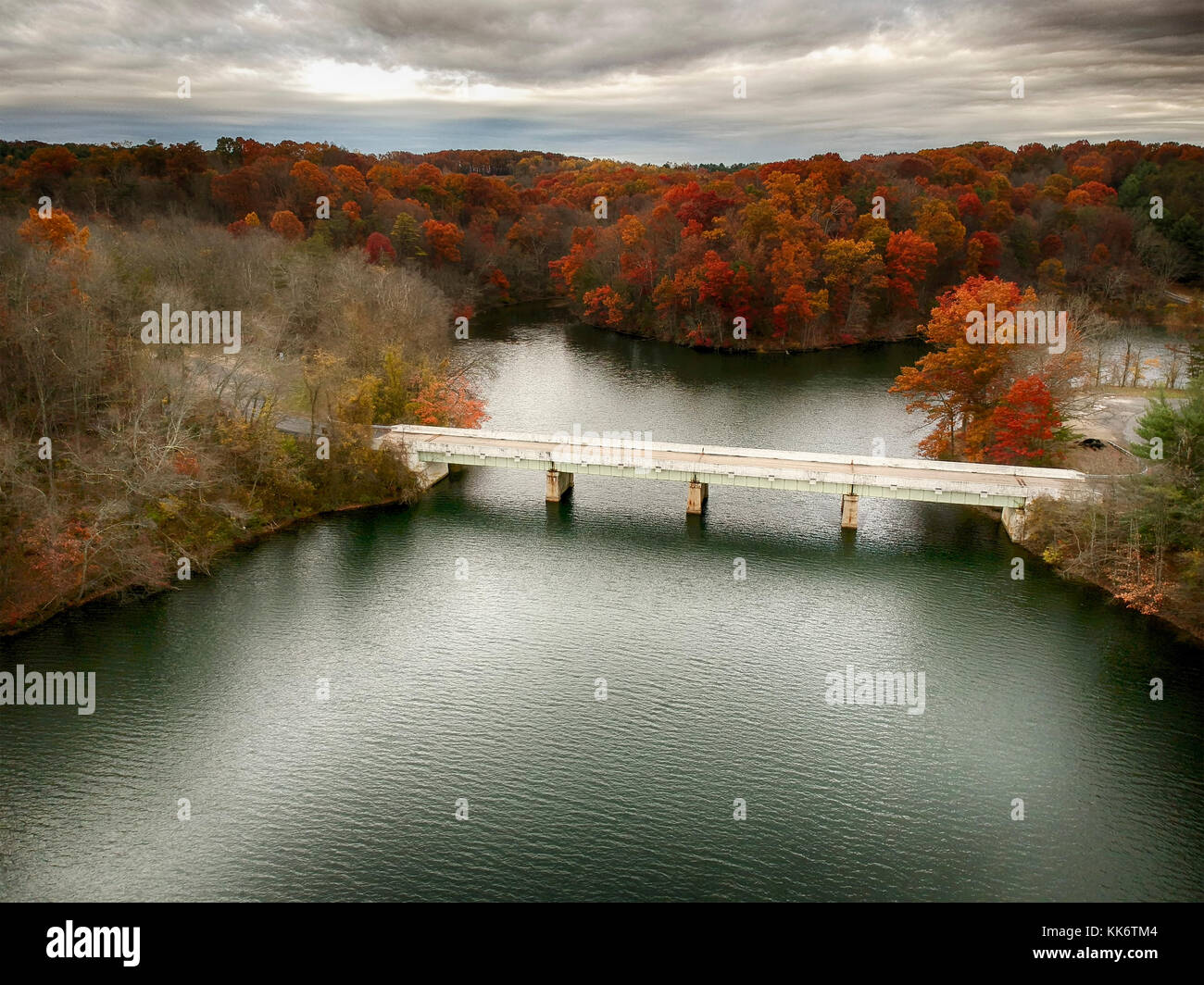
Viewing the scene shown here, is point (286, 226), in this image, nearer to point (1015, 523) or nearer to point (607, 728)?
point (1015, 523)

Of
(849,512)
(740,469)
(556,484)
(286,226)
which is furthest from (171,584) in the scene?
(286,226)

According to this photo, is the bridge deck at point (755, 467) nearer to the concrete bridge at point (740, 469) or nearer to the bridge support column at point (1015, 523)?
the concrete bridge at point (740, 469)

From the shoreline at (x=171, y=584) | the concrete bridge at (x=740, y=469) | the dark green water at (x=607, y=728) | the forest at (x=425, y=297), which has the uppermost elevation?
the forest at (x=425, y=297)

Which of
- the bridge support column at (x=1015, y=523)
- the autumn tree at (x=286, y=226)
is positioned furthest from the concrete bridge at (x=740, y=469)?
the autumn tree at (x=286, y=226)

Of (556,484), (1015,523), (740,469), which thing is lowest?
(1015,523)

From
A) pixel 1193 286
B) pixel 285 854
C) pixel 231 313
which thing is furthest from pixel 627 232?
pixel 285 854

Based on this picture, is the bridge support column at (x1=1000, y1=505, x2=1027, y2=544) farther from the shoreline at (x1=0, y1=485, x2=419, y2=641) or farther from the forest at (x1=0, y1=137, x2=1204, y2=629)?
the shoreline at (x1=0, y1=485, x2=419, y2=641)
